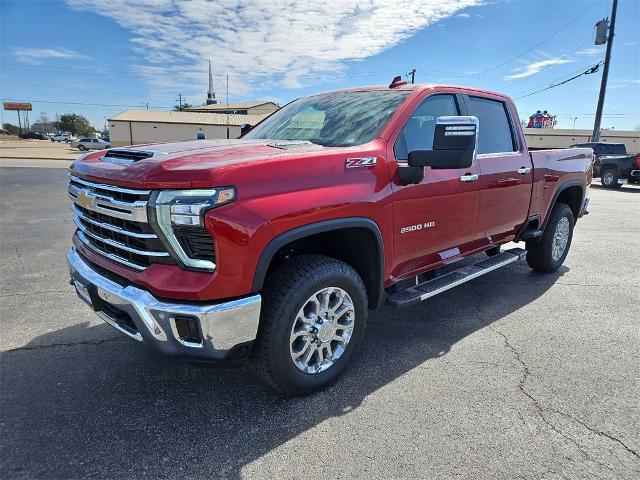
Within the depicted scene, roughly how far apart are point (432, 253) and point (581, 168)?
3255 mm

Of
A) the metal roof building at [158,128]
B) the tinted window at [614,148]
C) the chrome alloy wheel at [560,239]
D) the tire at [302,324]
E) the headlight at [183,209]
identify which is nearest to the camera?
the headlight at [183,209]

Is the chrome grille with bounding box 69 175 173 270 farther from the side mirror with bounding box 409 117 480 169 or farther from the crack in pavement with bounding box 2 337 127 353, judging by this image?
the side mirror with bounding box 409 117 480 169

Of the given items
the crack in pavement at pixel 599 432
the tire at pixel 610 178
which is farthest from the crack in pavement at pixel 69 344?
the tire at pixel 610 178

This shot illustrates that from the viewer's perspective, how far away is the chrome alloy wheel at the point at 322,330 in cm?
274

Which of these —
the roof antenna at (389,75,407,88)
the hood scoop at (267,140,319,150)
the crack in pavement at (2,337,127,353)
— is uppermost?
the roof antenna at (389,75,407,88)

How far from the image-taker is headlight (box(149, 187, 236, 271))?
7.24 ft

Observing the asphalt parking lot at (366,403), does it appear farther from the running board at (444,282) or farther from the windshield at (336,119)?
the windshield at (336,119)

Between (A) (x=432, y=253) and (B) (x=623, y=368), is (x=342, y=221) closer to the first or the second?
(A) (x=432, y=253)

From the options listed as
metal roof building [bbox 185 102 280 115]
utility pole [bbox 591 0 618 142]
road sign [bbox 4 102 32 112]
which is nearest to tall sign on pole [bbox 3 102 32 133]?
road sign [bbox 4 102 32 112]

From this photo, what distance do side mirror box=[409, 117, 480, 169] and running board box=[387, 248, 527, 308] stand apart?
3.36 feet

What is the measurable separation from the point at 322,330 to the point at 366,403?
1.77 feet

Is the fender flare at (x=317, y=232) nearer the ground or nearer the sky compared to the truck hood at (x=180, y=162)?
nearer the ground

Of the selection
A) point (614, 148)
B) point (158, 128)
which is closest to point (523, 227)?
point (614, 148)

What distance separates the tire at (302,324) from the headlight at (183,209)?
19.5 inches
